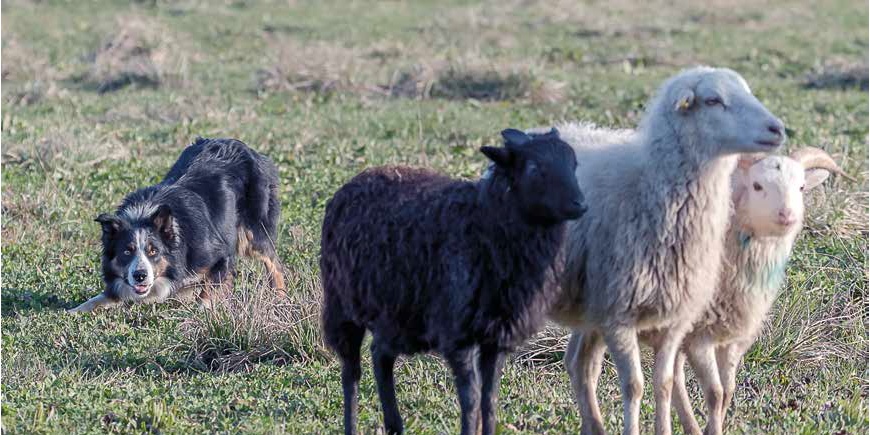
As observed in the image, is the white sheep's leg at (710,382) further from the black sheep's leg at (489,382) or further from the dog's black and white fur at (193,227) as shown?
the dog's black and white fur at (193,227)

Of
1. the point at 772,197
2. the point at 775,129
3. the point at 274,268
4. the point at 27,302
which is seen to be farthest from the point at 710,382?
the point at 27,302

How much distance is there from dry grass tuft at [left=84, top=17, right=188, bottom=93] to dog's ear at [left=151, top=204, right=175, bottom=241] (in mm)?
7289

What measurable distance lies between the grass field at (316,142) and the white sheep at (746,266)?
358 mm

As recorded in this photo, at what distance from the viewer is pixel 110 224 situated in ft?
25.8

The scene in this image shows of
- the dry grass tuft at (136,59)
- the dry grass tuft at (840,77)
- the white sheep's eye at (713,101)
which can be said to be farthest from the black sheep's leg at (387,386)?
the dry grass tuft at (840,77)

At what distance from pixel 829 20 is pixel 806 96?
7.94 metres

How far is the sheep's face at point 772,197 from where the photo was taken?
17.4ft

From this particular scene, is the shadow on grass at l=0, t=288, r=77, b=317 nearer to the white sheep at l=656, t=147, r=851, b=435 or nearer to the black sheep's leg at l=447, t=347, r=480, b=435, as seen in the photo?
the black sheep's leg at l=447, t=347, r=480, b=435

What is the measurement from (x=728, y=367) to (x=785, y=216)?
102 centimetres

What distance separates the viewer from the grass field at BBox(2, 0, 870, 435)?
20.5ft

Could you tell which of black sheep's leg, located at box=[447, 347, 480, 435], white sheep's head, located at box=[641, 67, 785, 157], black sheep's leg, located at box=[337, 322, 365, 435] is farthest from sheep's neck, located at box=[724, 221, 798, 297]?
black sheep's leg, located at box=[337, 322, 365, 435]

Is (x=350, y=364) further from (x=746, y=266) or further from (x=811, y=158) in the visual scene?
(x=811, y=158)

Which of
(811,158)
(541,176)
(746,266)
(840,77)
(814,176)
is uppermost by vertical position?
(541,176)

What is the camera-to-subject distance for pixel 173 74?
15.1m
